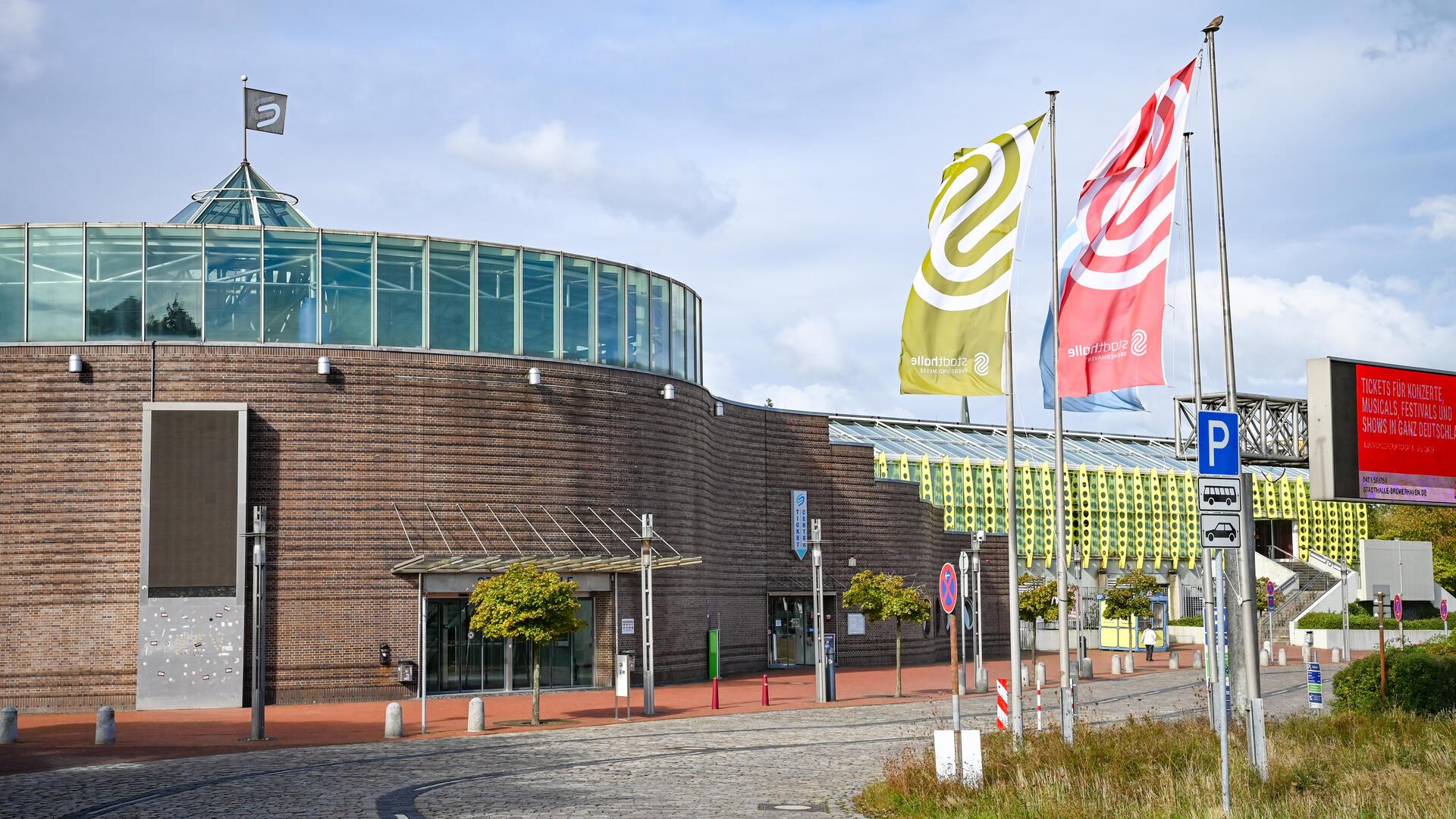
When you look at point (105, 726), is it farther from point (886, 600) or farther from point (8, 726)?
point (886, 600)

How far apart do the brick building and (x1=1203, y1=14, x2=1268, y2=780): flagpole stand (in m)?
17.0

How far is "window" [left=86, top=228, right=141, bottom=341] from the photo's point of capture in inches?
1316

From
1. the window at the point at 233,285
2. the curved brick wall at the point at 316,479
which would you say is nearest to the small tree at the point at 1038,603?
the curved brick wall at the point at 316,479

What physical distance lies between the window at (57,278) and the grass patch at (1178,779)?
78.5 ft

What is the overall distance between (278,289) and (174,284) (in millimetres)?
2414

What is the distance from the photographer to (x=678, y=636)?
1574 inches

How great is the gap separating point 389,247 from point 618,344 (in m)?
6.86

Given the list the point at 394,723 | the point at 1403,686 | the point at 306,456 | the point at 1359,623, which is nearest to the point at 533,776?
the point at 394,723

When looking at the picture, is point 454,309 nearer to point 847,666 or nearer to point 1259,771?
point 847,666

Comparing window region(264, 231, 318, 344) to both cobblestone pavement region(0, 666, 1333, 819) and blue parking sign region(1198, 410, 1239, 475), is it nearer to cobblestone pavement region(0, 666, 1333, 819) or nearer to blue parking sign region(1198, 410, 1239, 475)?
cobblestone pavement region(0, 666, 1333, 819)

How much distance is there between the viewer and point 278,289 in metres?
34.3

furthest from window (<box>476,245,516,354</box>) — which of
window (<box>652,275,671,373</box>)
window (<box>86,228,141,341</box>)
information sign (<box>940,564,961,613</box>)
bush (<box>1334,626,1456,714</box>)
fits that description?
bush (<box>1334,626,1456,714</box>)

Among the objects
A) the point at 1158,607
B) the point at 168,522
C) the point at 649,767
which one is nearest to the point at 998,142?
the point at 649,767

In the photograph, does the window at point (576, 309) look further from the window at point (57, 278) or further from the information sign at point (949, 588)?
the information sign at point (949, 588)
